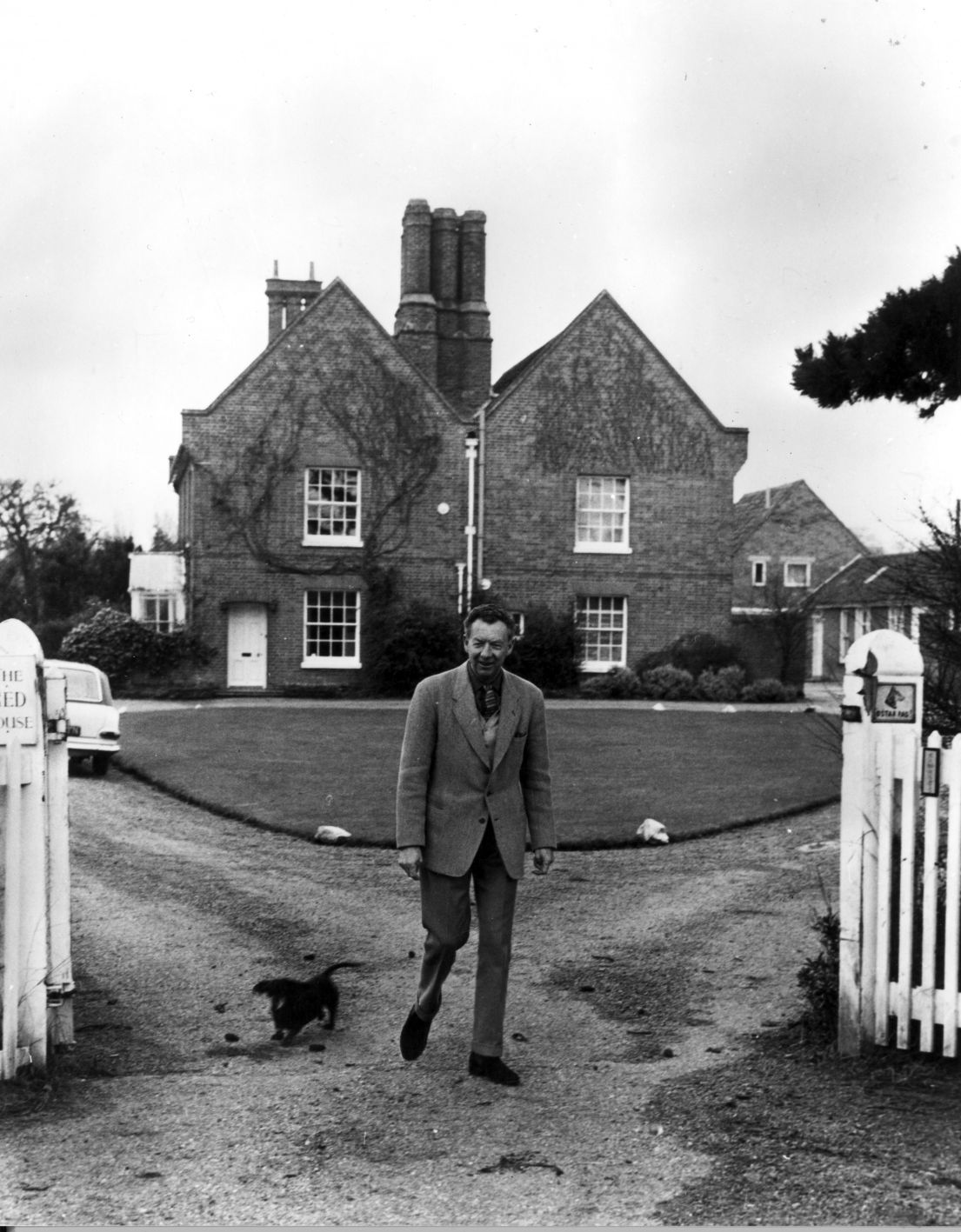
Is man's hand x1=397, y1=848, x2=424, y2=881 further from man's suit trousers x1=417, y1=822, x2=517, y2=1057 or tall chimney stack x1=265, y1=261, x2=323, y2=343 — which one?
tall chimney stack x1=265, y1=261, x2=323, y2=343

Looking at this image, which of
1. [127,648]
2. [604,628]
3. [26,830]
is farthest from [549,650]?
[26,830]

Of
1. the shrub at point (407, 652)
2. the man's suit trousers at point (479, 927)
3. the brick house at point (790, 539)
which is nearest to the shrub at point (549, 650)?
the shrub at point (407, 652)

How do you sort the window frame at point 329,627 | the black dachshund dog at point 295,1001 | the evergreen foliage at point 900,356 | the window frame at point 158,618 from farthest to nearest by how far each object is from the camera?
the window frame at point 329,627 → the window frame at point 158,618 → the evergreen foliage at point 900,356 → the black dachshund dog at point 295,1001

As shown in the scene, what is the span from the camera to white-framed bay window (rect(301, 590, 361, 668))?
1908cm

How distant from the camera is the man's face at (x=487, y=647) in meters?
4.62

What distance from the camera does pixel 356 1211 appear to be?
11.3 feet

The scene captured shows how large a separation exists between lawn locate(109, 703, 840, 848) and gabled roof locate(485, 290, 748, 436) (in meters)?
6.24

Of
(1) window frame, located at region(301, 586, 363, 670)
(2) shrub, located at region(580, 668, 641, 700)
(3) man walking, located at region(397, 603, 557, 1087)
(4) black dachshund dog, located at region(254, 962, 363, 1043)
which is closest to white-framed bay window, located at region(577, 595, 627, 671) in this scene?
(2) shrub, located at region(580, 668, 641, 700)

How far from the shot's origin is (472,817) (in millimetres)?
4625

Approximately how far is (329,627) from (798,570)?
29.3m

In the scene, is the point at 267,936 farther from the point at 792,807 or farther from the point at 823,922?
the point at 792,807

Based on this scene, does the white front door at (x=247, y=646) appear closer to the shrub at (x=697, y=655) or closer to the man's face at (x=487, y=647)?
the shrub at (x=697, y=655)

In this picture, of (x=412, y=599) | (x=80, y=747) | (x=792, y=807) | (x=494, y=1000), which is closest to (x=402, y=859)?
(x=494, y=1000)

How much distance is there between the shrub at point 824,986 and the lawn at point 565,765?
4451 mm
